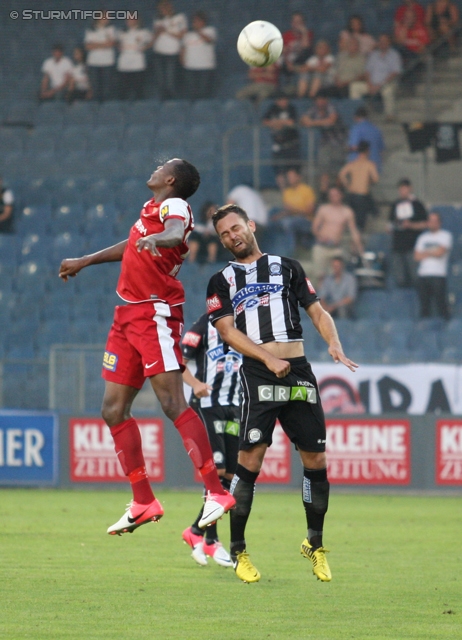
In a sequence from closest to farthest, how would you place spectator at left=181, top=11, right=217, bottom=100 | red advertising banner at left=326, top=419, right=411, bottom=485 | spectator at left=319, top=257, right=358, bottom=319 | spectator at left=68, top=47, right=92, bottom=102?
red advertising banner at left=326, top=419, right=411, bottom=485, spectator at left=319, top=257, right=358, bottom=319, spectator at left=181, top=11, right=217, bottom=100, spectator at left=68, top=47, right=92, bottom=102

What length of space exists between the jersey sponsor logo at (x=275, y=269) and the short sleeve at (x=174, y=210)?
2.47ft

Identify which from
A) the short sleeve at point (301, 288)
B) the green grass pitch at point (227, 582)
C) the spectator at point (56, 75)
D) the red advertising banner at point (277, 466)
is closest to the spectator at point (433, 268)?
the red advertising banner at point (277, 466)

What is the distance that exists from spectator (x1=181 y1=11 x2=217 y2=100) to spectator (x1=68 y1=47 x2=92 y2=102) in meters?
1.87

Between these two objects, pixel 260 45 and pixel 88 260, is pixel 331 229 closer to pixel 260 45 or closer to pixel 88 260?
pixel 260 45

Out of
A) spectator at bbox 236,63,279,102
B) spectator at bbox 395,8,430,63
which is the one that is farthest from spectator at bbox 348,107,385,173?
A: spectator at bbox 236,63,279,102

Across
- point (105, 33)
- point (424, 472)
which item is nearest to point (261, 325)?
point (424, 472)

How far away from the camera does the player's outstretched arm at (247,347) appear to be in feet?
21.7

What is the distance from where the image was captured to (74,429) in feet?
48.8

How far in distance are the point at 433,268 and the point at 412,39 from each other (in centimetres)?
490

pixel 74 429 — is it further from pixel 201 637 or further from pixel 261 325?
pixel 201 637

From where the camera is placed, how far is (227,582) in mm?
7246

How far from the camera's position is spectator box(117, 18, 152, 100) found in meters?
20.3

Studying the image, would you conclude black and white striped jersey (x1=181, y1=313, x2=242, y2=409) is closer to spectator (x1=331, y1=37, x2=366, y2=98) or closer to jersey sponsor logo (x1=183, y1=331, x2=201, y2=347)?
jersey sponsor logo (x1=183, y1=331, x2=201, y2=347)

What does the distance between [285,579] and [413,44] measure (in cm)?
1445
